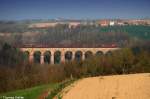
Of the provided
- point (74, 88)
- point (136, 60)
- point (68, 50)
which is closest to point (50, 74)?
point (136, 60)

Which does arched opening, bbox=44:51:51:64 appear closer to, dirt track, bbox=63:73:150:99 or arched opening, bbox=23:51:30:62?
arched opening, bbox=23:51:30:62

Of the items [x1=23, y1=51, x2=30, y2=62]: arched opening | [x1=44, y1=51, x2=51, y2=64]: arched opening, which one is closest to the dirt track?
[x1=23, y1=51, x2=30, y2=62]: arched opening

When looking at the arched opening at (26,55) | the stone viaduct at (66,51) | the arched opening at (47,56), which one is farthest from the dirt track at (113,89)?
the stone viaduct at (66,51)

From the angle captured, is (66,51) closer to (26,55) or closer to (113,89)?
(26,55)

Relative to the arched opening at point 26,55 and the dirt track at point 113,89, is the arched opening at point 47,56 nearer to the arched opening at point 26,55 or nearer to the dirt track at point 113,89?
the arched opening at point 26,55

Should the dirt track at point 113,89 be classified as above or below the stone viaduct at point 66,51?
above

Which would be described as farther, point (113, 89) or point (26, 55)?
point (26, 55)

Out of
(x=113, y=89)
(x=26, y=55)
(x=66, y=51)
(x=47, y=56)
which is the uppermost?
(x=113, y=89)

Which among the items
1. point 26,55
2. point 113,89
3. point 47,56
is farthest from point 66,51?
point 113,89
